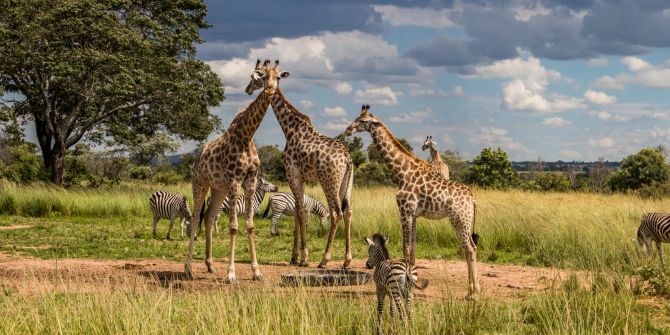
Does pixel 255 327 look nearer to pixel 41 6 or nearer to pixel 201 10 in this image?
pixel 41 6

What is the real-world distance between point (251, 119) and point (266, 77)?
27.3 inches

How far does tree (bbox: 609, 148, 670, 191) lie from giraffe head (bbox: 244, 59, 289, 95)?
35172 millimetres

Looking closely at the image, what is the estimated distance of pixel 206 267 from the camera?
38.2 feet

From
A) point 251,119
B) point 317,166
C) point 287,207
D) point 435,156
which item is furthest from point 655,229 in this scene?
point 287,207

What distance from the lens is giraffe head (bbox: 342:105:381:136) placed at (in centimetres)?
1075

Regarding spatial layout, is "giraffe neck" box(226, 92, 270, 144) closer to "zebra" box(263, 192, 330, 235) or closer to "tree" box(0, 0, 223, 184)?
"zebra" box(263, 192, 330, 235)

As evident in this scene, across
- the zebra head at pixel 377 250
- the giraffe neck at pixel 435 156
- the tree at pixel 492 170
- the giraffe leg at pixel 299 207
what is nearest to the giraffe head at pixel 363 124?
the giraffe leg at pixel 299 207

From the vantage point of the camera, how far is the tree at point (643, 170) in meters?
41.8

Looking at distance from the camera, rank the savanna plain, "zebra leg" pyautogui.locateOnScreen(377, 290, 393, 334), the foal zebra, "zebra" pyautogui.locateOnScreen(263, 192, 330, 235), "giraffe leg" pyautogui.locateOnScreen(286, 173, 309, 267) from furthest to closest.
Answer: "zebra" pyautogui.locateOnScreen(263, 192, 330, 235) → "giraffe leg" pyautogui.locateOnScreen(286, 173, 309, 267) → the foal zebra → the savanna plain → "zebra leg" pyautogui.locateOnScreen(377, 290, 393, 334)

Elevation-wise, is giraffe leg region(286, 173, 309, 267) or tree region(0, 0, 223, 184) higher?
tree region(0, 0, 223, 184)

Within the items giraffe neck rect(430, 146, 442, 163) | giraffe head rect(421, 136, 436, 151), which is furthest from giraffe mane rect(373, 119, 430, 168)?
giraffe head rect(421, 136, 436, 151)

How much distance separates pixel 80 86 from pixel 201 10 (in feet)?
20.5

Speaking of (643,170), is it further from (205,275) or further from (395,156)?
(205,275)

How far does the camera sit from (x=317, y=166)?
37.7 ft
